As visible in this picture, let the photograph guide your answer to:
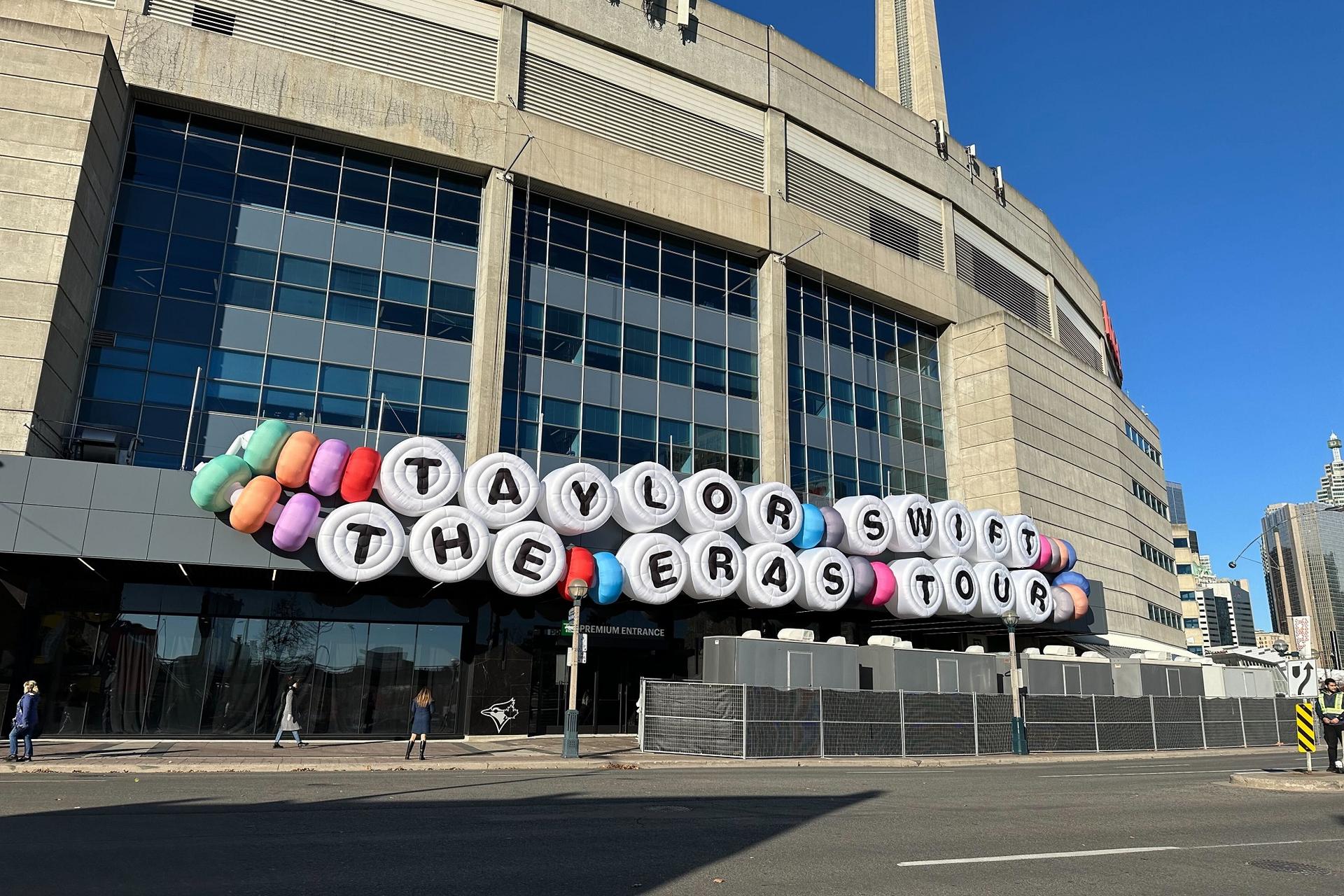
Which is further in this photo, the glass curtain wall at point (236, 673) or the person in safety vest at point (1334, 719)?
the glass curtain wall at point (236, 673)

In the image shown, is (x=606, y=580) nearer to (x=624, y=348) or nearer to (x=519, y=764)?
(x=519, y=764)

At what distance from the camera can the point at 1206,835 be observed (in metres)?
11.4

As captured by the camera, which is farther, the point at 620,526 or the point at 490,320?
the point at 490,320

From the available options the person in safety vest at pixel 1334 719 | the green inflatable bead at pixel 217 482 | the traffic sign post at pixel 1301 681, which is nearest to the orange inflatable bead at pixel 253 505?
the green inflatable bead at pixel 217 482

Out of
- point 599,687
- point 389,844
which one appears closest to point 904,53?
point 599,687

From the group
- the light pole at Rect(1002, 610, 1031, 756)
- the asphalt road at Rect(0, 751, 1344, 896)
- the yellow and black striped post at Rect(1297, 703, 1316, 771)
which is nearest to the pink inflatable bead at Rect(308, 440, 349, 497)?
the asphalt road at Rect(0, 751, 1344, 896)

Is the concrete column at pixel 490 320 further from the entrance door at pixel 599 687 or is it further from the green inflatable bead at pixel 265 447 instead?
the entrance door at pixel 599 687

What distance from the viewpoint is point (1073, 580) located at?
141ft

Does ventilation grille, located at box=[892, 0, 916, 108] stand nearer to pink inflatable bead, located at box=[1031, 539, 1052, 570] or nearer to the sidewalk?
pink inflatable bead, located at box=[1031, 539, 1052, 570]

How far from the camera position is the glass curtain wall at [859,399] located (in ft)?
137

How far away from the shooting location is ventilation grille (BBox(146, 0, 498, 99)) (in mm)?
33062

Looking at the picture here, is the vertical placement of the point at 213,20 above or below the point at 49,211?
above

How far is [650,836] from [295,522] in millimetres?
17752

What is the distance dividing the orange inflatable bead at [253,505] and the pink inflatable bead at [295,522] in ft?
1.45
